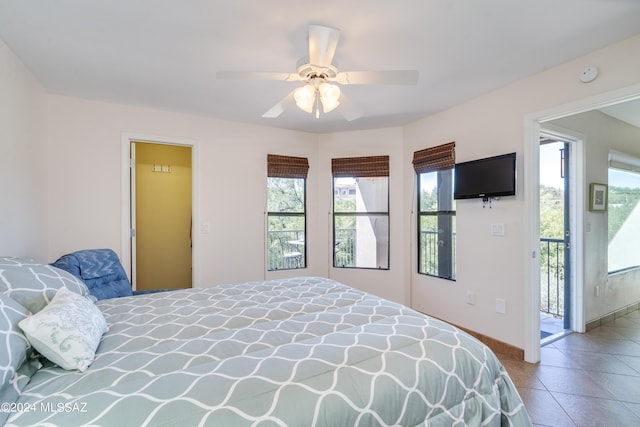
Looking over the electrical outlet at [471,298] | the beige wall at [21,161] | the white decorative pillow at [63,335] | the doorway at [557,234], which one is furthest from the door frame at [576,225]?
the beige wall at [21,161]

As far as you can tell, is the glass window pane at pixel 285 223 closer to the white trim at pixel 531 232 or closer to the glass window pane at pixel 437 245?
the glass window pane at pixel 437 245

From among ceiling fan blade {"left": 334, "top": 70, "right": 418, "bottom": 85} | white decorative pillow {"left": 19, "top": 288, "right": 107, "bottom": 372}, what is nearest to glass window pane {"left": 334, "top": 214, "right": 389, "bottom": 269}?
ceiling fan blade {"left": 334, "top": 70, "right": 418, "bottom": 85}

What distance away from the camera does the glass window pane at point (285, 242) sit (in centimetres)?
385

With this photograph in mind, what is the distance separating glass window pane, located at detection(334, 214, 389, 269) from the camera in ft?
12.9

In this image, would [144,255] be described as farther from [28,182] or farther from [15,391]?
[15,391]

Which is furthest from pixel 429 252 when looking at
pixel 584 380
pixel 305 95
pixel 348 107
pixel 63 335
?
pixel 63 335

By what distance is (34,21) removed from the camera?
5.67 feet

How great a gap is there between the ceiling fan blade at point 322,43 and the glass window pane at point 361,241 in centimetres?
253

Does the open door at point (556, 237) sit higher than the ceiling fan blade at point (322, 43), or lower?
lower

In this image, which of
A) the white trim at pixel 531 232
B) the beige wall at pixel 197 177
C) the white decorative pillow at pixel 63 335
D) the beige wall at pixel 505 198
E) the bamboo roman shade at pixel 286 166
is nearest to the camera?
the white decorative pillow at pixel 63 335

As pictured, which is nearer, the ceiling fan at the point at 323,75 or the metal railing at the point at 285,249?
the ceiling fan at the point at 323,75

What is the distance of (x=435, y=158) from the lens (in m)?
3.32

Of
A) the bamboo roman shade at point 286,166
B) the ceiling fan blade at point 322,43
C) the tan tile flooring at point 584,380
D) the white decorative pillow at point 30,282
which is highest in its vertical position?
the ceiling fan blade at point 322,43

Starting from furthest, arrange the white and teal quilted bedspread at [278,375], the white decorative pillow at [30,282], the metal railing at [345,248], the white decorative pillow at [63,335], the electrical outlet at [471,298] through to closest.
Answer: the metal railing at [345,248]
the electrical outlet at [471,298]
the white decorative pillow at [30,282]
the white decorative pillow at [63,335]
the white and teal quilted bedspread at [278,375]
